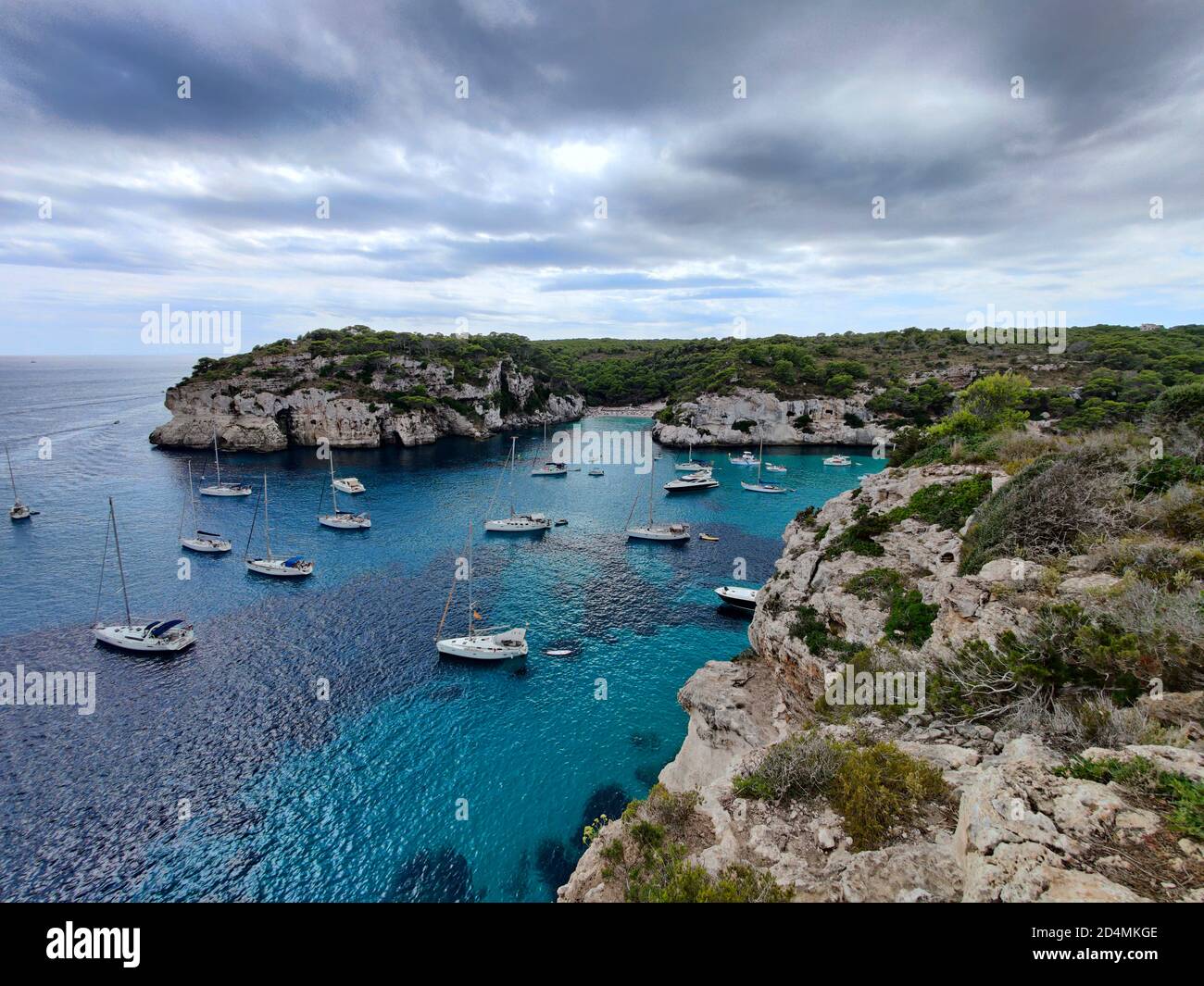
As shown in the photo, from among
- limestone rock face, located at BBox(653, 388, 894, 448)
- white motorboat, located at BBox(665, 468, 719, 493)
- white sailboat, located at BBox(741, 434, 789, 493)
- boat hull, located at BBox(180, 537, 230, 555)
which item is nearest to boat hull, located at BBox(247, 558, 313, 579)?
boat hull, located at BBox(180, 537, 230, 555)

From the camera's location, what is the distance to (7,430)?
95.0m

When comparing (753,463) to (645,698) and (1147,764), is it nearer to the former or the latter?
(645,698)

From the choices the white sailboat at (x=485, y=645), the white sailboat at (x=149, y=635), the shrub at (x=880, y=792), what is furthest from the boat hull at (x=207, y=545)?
the shrub at (x=880, y=792)

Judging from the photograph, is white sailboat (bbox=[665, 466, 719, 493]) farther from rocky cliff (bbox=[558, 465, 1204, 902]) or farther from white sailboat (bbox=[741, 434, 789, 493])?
rocky cliff (bbox=[558, 465, 1204, 902])

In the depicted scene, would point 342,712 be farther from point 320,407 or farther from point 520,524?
point 320,407

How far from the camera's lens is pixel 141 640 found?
30.1m

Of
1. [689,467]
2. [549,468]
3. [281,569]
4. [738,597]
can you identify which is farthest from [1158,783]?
[689,467]

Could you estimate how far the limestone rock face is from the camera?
98.2 m

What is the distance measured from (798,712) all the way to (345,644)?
1025 inches

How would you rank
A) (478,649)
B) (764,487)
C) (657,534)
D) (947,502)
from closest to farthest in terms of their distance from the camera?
(947,502) < (478,649) < (657,534) < (764,487)

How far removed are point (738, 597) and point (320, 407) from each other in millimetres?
80618

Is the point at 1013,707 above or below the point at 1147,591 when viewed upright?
below

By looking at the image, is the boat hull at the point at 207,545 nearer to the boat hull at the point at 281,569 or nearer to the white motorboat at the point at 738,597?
the boat hull at the point at 281,569
